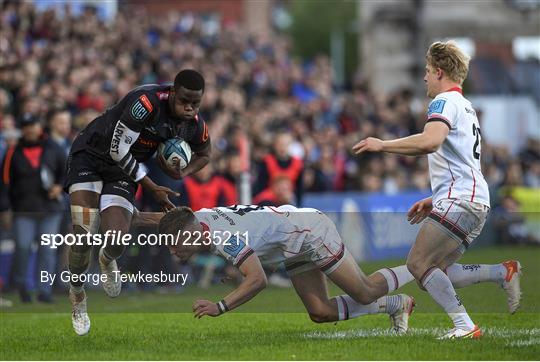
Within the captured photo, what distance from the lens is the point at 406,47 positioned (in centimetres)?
3675

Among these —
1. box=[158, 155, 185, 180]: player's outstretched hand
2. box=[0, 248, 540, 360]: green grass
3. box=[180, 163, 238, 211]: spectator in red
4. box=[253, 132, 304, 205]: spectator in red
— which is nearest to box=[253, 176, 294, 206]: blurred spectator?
box=[253, 132, 304, 205]: spectator in red

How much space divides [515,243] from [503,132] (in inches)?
496

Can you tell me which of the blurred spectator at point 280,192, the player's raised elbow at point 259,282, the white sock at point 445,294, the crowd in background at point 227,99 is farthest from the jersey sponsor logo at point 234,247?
the blurred spectator at point 280,192

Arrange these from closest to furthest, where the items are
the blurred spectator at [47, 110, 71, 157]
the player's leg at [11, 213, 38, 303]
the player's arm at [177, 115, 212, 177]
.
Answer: the player's arm at [177, 115, 212, 177] → the player's leg at [11, 213, 38, 303] → the blurred spectator at [47, 110, 71, 157]

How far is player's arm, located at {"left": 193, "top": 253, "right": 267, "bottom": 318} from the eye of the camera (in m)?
8.64

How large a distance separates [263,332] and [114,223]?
154 centimetres

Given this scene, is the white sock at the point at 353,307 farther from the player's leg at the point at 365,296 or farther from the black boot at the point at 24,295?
the black boot at the point at 24,295

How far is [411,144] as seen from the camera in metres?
8.64

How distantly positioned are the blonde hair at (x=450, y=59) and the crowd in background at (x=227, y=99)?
20.8ft

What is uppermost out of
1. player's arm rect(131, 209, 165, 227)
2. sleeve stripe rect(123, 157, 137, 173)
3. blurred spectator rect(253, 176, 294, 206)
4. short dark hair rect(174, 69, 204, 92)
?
short dark hair rect(174, 69, 204, 92)

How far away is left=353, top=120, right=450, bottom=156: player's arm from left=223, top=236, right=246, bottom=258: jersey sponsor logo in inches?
44.6

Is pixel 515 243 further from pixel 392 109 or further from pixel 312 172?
pixel 392 109

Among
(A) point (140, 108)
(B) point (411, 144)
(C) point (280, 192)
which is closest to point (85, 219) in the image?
(A) point (140, 108)

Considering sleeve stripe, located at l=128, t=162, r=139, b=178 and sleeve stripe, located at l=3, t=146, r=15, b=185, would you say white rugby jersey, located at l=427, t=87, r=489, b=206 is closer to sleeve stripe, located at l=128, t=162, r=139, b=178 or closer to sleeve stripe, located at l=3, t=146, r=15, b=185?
sleeve stripe, located at l=128, t=162, r=139, b=178
